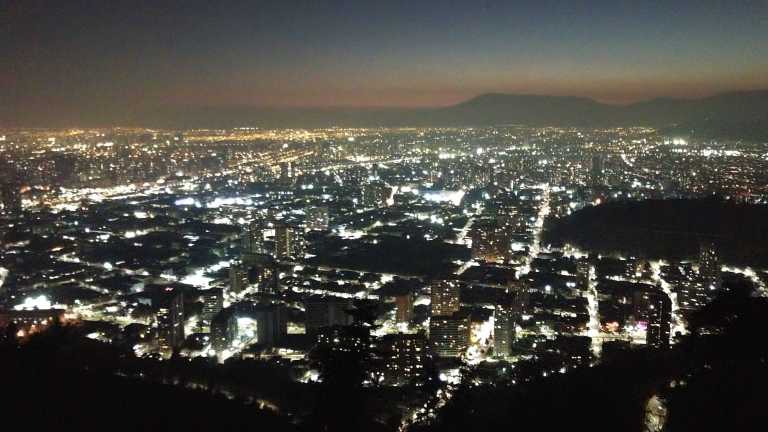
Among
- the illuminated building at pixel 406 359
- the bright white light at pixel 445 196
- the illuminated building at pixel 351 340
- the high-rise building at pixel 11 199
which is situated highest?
the illuminated building at pixel 351 340

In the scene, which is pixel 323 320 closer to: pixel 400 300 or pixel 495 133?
pixel 400 300

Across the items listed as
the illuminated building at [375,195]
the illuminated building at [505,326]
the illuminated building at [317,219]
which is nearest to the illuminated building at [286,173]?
the illuminated building at [375,195]

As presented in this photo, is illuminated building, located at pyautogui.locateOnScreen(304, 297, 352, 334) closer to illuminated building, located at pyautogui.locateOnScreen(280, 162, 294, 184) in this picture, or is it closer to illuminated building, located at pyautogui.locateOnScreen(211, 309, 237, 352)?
illuminated building, located at pyautogui.locateOnScreen(211, 309, 237, 352)

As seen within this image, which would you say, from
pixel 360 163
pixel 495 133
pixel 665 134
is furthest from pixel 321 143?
pixel 665 134

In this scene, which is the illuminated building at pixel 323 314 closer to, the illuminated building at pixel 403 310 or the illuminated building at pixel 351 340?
the illuminated building at pixel 403 310

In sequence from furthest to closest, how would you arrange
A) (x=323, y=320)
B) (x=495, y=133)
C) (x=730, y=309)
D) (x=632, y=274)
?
(x=495, y=133)
(x=632, y=274)
(x=323, y=320)
(x=730, y=309)
